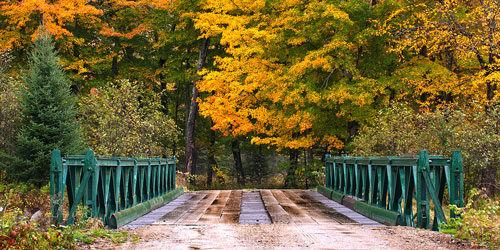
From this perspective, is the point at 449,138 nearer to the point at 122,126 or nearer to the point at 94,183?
the point at 94,183

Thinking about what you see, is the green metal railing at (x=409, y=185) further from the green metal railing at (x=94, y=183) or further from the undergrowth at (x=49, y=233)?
the green metal railing at (x=94, y=183)

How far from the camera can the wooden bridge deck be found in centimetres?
935

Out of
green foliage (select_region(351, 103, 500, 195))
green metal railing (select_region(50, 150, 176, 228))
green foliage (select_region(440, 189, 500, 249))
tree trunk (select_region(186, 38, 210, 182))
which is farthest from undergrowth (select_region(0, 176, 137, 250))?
tree trunk (select_region(186, 38, 210, 182))

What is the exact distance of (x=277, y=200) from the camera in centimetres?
1387

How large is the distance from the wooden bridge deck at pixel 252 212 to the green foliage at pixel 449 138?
3470 millimetres

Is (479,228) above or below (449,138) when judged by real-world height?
below

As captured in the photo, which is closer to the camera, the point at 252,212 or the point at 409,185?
the point at 409,185

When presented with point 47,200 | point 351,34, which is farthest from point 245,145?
point 47,200

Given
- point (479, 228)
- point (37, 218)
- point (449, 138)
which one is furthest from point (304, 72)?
point (479, 228)

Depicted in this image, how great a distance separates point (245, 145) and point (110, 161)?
23.0 metres

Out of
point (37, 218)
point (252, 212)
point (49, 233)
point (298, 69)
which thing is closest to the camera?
point (49, 233)

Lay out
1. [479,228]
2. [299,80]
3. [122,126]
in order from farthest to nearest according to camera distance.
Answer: [299,80]
[122,126]
[479,228]

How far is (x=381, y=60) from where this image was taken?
2045 cm

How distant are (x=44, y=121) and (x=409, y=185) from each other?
46.9ft
